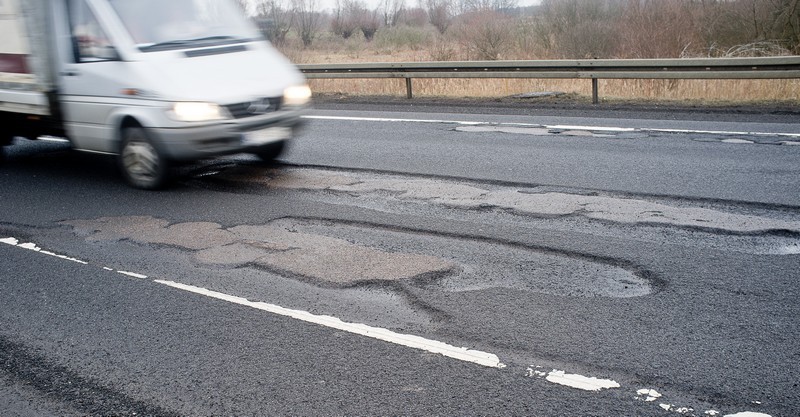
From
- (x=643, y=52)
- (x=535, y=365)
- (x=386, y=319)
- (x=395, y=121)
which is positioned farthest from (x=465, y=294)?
(x=643, y=52)

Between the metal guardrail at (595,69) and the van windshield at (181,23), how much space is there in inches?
271

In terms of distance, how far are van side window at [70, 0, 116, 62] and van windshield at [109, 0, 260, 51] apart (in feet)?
0.85

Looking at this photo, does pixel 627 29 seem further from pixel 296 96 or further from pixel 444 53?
pixel 296 96

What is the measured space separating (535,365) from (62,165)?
7.59 metres

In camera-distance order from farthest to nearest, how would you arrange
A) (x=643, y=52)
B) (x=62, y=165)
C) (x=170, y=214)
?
(x=643, y=52) → (x=62, y=165) → (x=170, y=214)

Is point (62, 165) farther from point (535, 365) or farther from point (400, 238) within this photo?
point (535, 365)

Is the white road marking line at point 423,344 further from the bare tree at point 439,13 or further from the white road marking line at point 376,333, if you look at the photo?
the bare tree at point 439,13

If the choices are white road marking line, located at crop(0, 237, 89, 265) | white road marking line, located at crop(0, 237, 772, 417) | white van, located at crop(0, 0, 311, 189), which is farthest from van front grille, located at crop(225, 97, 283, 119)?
white road marking line, located at crop(0, 237, 772, 417)

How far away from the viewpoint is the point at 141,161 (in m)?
7.68

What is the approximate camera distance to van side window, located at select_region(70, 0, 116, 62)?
7.63 m

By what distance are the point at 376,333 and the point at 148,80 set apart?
4429 millimetres

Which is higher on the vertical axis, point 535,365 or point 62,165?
point 62,165

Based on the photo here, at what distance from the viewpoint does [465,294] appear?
4605mm

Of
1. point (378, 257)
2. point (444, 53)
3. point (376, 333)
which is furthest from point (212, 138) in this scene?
point (444, 53)
